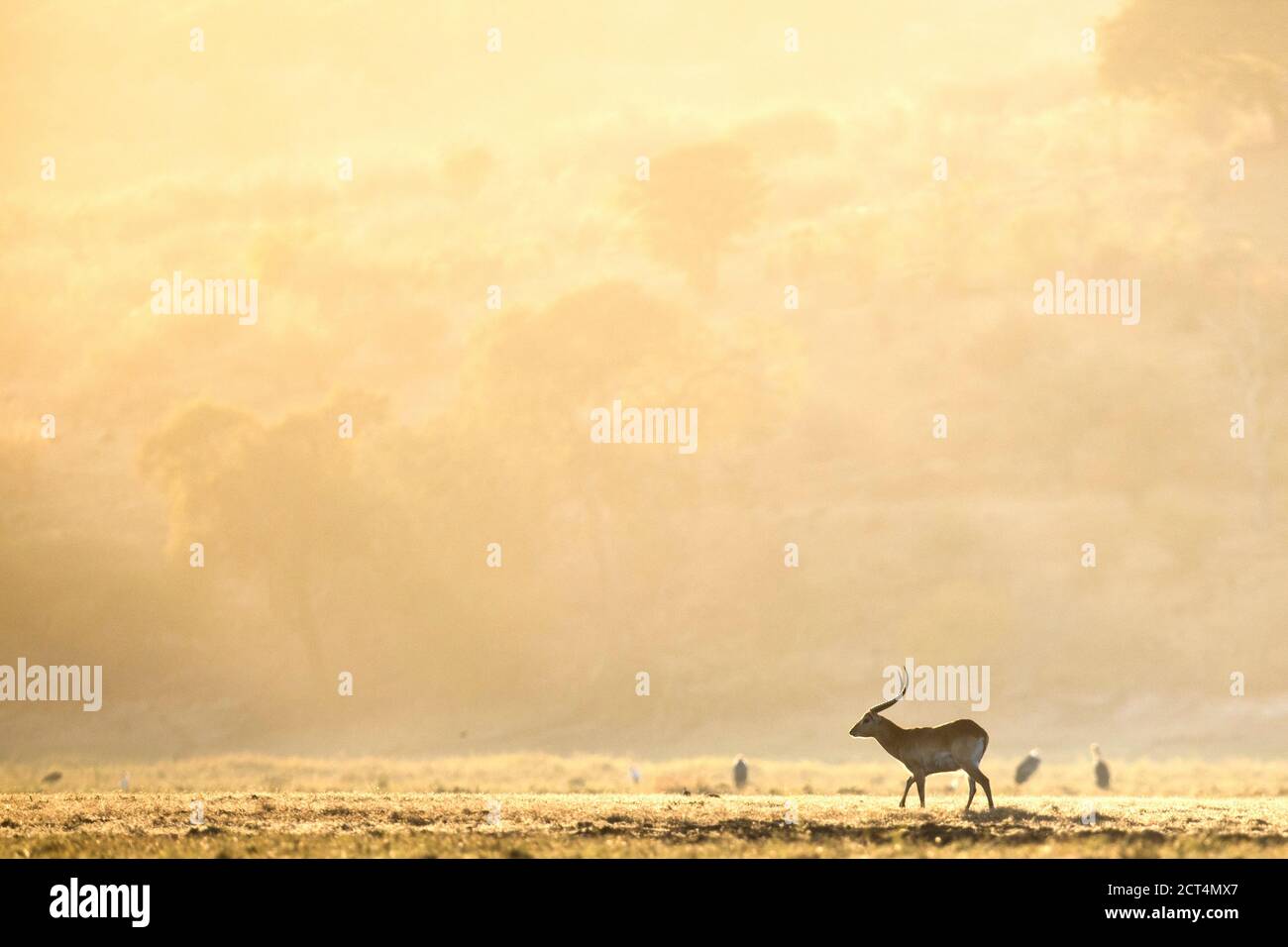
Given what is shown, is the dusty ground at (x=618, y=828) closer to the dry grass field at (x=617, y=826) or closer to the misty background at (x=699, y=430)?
the dry grass field at (x=617, y=826)

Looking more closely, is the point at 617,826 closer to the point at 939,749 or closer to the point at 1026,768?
Result: the point at 939,749

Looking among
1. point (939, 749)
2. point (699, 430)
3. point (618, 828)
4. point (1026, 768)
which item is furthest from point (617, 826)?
point (699, 430)

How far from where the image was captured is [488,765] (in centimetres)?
8694

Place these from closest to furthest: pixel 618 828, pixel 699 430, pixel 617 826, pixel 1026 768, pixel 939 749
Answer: pixel 618 828 → pixel 617 826 → pixel 939 749 → pixel 1026 768 → pixel 699 430

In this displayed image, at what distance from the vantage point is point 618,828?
3002 cm

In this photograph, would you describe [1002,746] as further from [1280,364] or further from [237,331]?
[237,331]

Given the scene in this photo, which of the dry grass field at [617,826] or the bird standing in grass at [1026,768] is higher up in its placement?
the dry grass field at [617,826]

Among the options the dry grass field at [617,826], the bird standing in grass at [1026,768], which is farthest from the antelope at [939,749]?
the bird standing in grass at [1026,768]

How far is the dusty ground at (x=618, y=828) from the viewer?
28.2m

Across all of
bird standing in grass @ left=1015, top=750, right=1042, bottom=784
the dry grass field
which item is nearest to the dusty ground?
the dry grass field

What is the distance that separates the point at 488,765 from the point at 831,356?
63.4m

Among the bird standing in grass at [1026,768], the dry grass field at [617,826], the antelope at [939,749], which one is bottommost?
the bird standing in grass at [1026,768]

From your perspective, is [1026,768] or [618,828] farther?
[1026,768]

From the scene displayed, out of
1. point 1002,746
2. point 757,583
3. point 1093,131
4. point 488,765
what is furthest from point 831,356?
point 488,765
